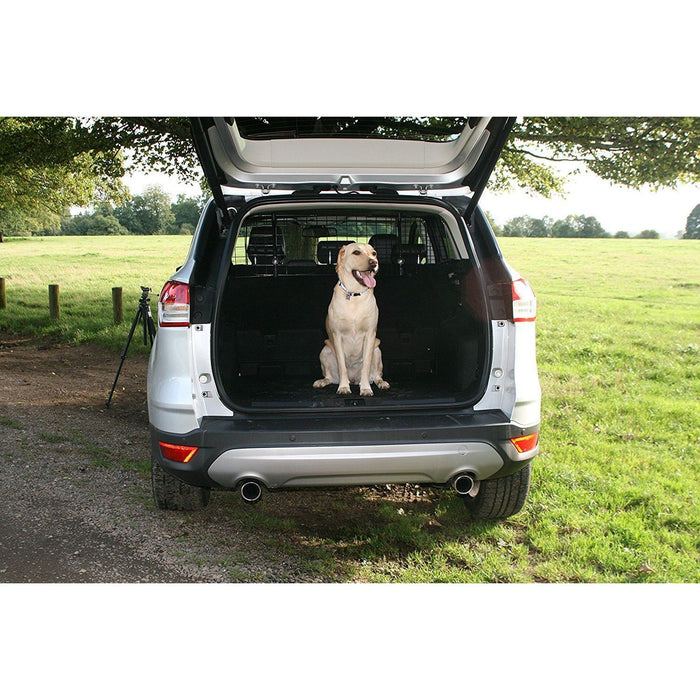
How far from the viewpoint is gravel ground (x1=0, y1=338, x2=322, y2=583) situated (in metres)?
3.50

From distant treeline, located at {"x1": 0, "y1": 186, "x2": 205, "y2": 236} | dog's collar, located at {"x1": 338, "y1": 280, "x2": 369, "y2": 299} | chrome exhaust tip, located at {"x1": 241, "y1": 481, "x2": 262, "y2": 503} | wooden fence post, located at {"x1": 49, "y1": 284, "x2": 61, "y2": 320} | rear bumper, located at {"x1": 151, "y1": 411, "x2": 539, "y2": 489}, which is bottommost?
distant treeline, located at {"x1": 0, "y1": 186, "x2": 205, "y2": 236}

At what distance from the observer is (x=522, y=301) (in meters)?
3.39

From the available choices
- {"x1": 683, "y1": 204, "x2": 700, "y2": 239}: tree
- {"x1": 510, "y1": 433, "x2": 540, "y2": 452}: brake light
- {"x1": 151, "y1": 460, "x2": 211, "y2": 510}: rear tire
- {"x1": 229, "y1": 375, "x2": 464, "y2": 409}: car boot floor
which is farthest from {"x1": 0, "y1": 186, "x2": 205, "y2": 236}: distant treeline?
{"x1": 510, "y1": 433, "x2": 540, "y2": 452}: brake light

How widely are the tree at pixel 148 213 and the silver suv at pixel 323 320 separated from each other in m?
23.1

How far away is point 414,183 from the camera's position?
3.82m

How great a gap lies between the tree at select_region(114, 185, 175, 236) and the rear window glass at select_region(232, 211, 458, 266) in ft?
74.9

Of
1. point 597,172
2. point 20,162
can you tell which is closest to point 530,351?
point 597,172

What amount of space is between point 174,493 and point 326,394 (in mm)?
1026

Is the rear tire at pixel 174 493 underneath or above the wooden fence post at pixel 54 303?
above

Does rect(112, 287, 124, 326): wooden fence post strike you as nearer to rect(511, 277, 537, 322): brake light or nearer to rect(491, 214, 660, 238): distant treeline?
rect(511, 277, 537, 322): brake light

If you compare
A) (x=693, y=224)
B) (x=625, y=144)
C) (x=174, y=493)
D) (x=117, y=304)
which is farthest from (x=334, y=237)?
(x=693, y=224)

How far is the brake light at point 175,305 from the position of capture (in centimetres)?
325

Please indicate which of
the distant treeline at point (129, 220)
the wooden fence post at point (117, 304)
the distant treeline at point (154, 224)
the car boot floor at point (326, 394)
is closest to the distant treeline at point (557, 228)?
the distant treeline at point (154, 224)

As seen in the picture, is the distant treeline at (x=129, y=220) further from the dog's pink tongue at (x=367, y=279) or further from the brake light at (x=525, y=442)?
the brake light at (x=525, y=442)
